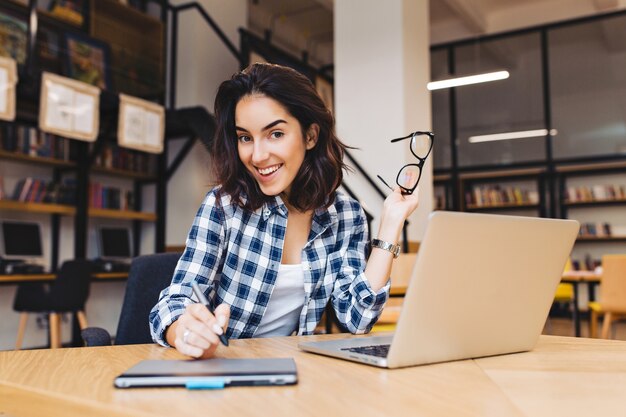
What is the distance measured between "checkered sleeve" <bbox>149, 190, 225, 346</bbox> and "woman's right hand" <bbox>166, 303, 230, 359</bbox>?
0.21m

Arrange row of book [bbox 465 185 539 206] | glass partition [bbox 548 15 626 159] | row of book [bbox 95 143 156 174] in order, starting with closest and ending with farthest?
row of book [bbox 95 143 156 174]
glass partition [bbox 548 15 626 159]
row of book [bbox 465 185 539 206]

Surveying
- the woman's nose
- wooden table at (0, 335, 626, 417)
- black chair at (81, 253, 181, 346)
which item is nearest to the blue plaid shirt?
the woman's nose

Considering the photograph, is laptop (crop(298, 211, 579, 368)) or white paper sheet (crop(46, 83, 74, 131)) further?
white paper sheet (crop(46, 83, 74, 131))

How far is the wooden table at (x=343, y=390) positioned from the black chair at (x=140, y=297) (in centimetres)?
54

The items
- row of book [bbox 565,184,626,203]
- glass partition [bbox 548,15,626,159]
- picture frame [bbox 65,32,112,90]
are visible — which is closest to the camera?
picture frame [bbox 65,32,112,90]

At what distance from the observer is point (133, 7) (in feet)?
20.5

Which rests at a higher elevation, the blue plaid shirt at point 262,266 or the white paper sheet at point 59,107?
the white paper sheet at point 59,107

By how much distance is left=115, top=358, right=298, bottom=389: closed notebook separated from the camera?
693mm

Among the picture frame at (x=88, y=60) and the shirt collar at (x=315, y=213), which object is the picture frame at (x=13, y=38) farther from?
the shirt collar at (x=315, y=213)

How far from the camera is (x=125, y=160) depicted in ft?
19.8

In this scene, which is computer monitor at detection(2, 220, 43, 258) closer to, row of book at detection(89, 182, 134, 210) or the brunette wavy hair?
row of book at detection(89, 182, 134, 210)

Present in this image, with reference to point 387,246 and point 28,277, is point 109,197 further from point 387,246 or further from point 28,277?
point 387,246

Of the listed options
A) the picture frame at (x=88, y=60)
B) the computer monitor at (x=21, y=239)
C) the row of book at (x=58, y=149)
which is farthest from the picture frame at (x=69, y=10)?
the computer monitor at (x=21, y=239)

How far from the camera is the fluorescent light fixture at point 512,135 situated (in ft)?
24.9
